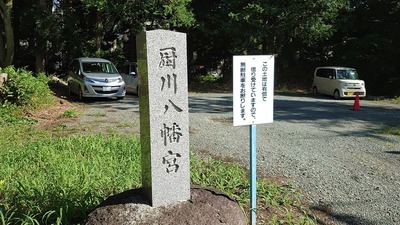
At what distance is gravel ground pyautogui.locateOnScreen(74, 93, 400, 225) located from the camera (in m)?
4.09

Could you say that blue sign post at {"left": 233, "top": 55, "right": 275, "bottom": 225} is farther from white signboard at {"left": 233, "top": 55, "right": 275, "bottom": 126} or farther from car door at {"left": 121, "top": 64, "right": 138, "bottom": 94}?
car door at {"left": 121, "top": 64, "right": 138, "bottom": 94}

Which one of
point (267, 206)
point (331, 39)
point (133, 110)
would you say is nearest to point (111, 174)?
point (267, 206)

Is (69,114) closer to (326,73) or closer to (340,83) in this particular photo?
(340,83)

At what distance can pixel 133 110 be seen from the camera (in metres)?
10.6

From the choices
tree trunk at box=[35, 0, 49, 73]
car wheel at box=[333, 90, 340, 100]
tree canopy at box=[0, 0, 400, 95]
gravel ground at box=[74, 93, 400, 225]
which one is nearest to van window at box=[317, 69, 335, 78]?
car wheel at box=[333, 90, 340, 100]

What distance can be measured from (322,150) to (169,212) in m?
4.22

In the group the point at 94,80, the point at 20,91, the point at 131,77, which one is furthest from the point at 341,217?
the point at 131,77

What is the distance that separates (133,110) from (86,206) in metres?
7.39

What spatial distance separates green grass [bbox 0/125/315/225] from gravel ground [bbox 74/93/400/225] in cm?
49

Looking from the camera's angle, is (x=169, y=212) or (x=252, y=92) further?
(x=252, y=92)

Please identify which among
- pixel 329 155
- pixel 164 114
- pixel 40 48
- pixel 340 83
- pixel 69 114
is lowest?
pixel 329 155

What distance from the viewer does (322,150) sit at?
6301 mm

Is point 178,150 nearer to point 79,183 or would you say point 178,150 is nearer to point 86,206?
point 86,206

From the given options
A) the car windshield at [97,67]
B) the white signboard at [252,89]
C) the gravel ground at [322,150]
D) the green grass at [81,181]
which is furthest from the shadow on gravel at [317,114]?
the white signboard at [252,89]
